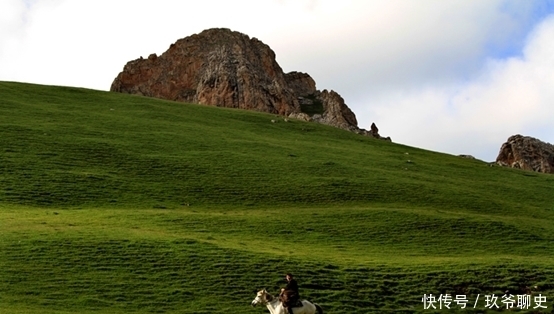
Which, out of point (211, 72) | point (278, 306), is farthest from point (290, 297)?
point (211, 72)

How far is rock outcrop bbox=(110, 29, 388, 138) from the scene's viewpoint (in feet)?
346

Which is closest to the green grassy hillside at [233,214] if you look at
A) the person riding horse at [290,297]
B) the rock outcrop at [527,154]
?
the person riding horse at [290,297]

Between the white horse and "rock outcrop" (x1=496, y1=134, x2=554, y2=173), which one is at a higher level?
"rock outcrop" (x1=496, y1=134, x2=554, y2=173)

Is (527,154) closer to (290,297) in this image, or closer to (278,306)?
(278,306)

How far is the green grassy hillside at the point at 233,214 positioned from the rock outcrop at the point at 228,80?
3043cm

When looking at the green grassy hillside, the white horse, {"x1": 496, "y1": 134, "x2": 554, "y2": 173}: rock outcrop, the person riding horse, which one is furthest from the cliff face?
the person riding horse

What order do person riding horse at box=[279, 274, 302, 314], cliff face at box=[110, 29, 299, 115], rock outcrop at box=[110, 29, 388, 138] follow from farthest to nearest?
1. cliff face at box=[110, 29, 299, 115]
2. rock outcrop at box=[110, 29, 388, 138]
3. person riding horse at box=[279, 274, 302, 314]

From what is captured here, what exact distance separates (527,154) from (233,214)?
5781 cm

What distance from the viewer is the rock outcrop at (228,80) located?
346 feet

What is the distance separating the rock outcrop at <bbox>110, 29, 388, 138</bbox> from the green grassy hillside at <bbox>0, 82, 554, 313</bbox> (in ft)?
99.8

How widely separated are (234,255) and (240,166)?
21789 mm

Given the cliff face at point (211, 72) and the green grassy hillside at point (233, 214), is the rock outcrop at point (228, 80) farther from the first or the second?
the green grassy hillside at point (233, 214)

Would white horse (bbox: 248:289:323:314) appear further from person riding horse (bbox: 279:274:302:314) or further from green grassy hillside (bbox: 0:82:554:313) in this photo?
green grassy hillside (bbox: 0:82:554:313)

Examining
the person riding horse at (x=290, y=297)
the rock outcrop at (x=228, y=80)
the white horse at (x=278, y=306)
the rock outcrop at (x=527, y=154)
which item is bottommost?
the white horse at (x=278, y=306)
